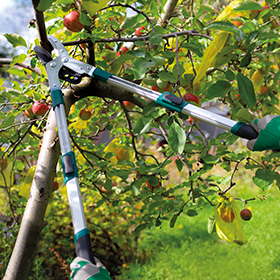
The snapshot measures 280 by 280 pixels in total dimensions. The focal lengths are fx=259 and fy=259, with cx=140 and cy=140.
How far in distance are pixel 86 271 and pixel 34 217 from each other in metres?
0.29

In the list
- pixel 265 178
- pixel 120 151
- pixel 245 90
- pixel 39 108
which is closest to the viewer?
pixel 245 90

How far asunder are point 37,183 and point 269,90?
0.93m

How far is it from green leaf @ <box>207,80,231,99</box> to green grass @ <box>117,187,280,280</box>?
4.69ft

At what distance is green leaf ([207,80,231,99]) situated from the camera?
60cm

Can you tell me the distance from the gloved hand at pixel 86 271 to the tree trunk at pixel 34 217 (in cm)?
26

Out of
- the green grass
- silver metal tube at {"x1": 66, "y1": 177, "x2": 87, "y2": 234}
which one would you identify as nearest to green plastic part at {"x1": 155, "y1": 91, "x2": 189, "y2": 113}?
silver metal tube at {"x1": 66, "y1": 177, "x2": 87, "y2": 234}

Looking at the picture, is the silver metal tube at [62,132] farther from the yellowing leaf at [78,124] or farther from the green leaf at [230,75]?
the yellowing leaf at [78,124]

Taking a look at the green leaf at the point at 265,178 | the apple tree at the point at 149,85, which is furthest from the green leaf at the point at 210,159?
the green leaf at the point at 265,178

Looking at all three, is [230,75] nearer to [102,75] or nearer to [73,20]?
[102,75]

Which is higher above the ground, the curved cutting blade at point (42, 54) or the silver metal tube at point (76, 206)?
the curved cutting blade at point (42, 54)

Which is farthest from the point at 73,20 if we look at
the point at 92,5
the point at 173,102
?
the point at 173,102

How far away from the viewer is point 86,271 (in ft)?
1.15

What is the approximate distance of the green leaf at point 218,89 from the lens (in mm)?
596

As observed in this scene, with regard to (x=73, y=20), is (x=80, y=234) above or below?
below
